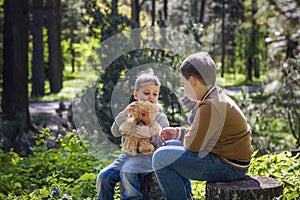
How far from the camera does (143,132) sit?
14.8 ft

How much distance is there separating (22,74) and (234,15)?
103ft

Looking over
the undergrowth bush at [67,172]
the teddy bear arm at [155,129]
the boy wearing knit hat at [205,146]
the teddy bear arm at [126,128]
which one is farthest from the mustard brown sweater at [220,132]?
the undergrowth bush at [67,172]

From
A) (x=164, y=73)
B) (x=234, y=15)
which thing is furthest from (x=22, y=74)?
(x=234, y=15)

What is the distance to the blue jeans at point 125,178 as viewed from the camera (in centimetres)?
443

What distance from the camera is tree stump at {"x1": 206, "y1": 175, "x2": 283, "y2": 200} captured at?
3.80m

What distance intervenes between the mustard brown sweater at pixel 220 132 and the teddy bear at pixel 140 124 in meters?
0.60

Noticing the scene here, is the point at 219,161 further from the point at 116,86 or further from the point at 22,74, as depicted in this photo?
the point at 22,74

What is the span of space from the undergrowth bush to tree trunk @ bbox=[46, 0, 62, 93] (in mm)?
16550

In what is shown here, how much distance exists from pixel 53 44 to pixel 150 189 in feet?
67.0

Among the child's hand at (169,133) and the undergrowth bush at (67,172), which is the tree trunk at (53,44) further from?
the child's hand at (169,133)

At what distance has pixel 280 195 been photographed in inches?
155

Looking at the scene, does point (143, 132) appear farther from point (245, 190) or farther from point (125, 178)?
point (245, 190)

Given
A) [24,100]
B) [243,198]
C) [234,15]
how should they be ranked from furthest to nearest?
[234,15], [24,100], [243,198]

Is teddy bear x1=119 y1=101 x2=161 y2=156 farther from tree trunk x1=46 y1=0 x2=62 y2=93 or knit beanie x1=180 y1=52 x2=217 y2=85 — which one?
tree trunk x1=46 y1=0 x2=62 y2=93
